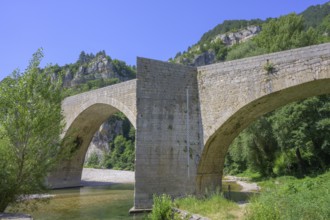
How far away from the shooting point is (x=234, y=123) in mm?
11562

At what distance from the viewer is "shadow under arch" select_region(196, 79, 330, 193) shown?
10195 millimetres

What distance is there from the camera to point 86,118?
1997 cm

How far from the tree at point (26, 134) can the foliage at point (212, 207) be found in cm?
417

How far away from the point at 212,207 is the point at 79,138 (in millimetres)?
15036

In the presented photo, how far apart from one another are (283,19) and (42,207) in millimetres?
25289

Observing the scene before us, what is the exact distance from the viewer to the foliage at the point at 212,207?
7.83 m

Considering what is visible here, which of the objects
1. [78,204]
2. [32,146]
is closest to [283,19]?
[78,204]

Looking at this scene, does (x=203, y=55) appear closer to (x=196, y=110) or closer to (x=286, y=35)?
(x=286, y=35)

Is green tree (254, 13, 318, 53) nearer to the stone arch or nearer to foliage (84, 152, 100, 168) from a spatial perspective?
the stone arch

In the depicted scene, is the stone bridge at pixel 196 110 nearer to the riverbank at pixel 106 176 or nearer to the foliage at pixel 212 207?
the foliage at pixel 212 207

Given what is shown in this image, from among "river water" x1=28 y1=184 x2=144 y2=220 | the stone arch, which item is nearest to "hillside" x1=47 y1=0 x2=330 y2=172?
the stone arch

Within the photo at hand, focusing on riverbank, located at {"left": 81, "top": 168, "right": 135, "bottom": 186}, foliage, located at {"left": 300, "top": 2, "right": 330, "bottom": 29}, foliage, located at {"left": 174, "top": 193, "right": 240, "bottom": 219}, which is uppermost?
foliage, located at {"left": 300, "top": 2, "right": 330, "bottom": 29}

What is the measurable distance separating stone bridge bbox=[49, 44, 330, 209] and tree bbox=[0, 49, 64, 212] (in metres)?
1.81

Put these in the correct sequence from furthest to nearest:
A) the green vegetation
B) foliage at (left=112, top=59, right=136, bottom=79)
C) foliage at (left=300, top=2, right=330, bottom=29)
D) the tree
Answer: foliage at (left=112, top=59, right=136, bottom=79) < foliage at (left=300, top=2, right=330, bottom=29) < the green vegetation < the tree
